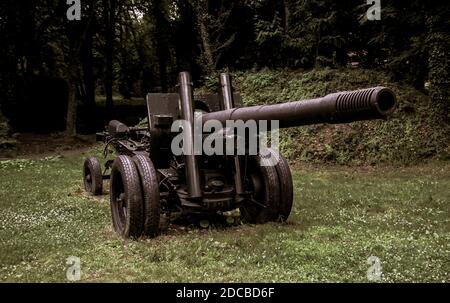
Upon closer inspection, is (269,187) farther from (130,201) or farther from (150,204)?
(130,201)

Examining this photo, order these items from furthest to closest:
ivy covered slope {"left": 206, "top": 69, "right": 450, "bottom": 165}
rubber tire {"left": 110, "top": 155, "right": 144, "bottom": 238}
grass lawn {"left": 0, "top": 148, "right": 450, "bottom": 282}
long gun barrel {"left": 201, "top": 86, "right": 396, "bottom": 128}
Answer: ivy covered slope {"left": 206, "top": 69, "right": 450, "bottom": 165}, rubber tire {"left": 110, "top": 155, "right": 144, "bottom": 238}, grass lawn {"left": 0, "top": 148, "right": 450, "bottom": 282}, long gun barrel {"left": 201, "top": 86, "right": 396, "bottom": 128}

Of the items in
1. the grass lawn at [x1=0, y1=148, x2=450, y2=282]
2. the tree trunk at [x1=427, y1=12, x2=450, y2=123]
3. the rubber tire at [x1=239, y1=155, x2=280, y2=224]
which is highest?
the tree trunk at [x1=427, y1=12, x2=450, y2=123]

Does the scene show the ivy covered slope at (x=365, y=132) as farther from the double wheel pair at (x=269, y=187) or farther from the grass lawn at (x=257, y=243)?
the double wheel pair at (x=269, y=187)

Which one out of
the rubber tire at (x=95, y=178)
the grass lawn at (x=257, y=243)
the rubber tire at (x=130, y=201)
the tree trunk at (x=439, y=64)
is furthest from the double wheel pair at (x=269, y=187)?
the tree trunk at (x=439, y=64)

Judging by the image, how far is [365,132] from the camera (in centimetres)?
2155

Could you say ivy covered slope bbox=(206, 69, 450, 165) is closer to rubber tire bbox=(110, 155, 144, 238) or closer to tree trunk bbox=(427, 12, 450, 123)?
tree trunk bbox=(427, 12, 450, 123)

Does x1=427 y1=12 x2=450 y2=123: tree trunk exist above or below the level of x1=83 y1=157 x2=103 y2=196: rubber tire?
above

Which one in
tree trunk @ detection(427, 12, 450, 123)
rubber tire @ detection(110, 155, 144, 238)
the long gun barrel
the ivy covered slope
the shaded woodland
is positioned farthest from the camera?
the shaded woodland

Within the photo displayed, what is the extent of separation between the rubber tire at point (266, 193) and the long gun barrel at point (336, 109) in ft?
8.00

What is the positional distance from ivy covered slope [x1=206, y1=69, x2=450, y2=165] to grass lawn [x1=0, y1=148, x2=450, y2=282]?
596 centimetres

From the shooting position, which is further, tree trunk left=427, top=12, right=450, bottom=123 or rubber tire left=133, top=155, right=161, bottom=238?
tree trunk left=427, top=12, right=450, bottom=123

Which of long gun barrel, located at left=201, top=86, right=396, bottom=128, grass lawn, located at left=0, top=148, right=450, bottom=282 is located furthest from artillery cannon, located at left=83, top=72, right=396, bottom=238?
long gun barrel, located at left=201, top=86, right=396, bottom=128

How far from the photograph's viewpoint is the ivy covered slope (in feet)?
65.4

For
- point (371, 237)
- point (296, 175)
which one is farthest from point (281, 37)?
point (371, 237)
